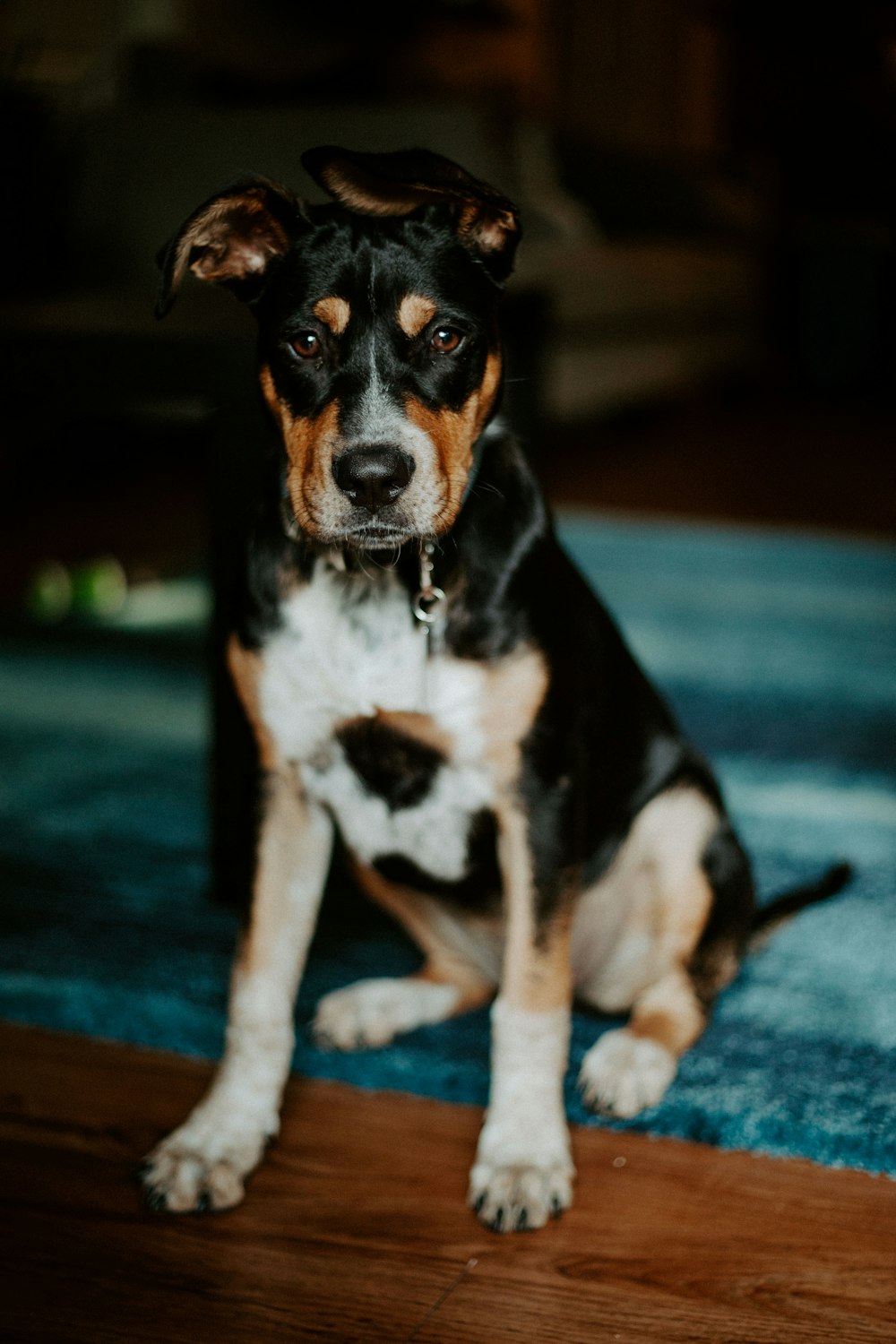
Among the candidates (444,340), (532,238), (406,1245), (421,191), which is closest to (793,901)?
(406,1245)

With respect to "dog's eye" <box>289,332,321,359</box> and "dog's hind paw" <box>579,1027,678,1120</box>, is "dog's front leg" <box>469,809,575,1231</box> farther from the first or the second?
"dog's eye" <box>289,332,321,359</box>

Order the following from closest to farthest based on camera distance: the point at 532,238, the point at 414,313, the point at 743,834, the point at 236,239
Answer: the point at 414,313 < the point at 236,239 < the point at 743,834 < the point at 532,238

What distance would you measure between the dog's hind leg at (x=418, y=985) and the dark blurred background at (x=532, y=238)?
2.33 ft

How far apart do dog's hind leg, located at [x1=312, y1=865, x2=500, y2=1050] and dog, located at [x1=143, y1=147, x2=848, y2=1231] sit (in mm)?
148

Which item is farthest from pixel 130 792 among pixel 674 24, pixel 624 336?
pixel 674 24

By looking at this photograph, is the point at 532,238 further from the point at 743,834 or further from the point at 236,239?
the point at 236,239

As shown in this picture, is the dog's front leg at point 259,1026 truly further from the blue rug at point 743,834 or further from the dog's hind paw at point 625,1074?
the dog's hind paw at point 625,1074

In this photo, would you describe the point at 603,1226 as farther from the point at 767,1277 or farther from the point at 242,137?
the point at 242,137

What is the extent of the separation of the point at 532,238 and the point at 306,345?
5416 mm

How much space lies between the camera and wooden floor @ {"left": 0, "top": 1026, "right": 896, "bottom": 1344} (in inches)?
52.8

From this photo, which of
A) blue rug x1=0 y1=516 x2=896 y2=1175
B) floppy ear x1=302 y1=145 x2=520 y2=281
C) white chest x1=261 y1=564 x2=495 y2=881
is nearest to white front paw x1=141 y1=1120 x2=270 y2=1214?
blue rug x1=0 y1=516 x2=896 y2=1175

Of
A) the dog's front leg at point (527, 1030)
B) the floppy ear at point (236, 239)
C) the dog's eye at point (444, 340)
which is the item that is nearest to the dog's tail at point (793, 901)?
the dog's front leg at point (527, 1030)

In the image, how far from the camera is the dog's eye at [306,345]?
5.30 ft

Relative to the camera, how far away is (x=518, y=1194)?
1517 mm
